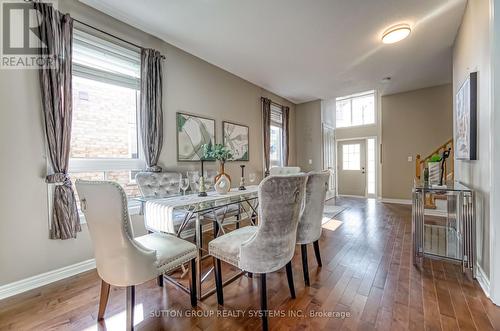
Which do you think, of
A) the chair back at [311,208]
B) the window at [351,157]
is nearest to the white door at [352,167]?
the window at [351,157]

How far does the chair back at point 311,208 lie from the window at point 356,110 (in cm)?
549

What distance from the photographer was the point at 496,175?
167cm

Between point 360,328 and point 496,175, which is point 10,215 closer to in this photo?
point 360,328

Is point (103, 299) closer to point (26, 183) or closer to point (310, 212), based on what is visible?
point (26, 183)

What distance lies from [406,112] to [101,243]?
681 centimetres

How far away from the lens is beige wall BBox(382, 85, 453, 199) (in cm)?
509

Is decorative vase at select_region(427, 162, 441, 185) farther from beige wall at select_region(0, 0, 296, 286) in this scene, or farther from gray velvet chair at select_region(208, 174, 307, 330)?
beige wall at select_region(0, 0, 296, 286)

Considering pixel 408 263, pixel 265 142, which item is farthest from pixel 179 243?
pixel 265 142

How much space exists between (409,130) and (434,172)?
340 centimetres

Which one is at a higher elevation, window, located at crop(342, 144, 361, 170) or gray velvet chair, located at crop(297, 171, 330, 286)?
window, located at crop(342, 144, 361, 170)

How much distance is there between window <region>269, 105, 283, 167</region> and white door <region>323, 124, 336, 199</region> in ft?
4.50

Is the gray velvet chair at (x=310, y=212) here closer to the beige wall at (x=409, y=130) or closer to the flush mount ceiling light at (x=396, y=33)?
the flush mount ceiling light at (x=396, y=33)

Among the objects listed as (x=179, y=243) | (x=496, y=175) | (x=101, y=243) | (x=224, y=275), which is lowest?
(x=224, y=275)

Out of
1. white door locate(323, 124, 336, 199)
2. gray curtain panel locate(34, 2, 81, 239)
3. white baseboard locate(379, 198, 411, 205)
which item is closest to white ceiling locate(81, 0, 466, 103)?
gray curtain panel locate(34, 2, 81, 239)
